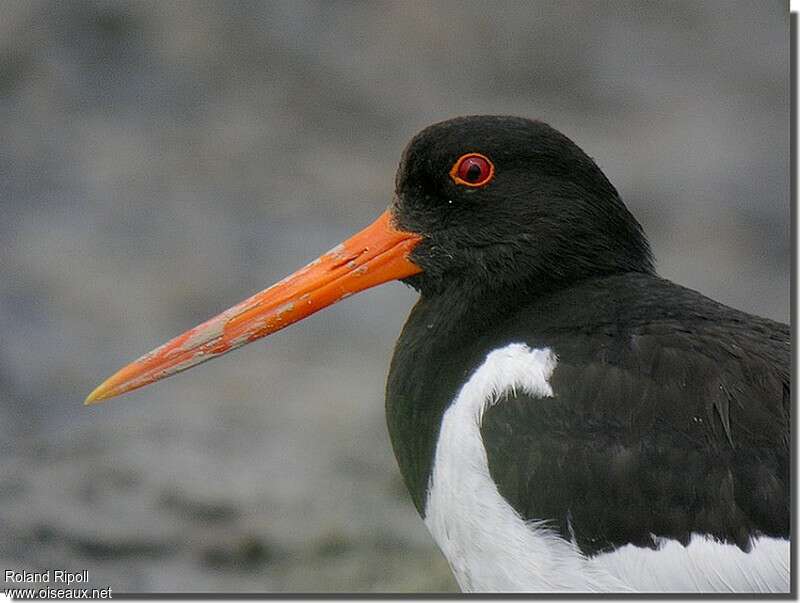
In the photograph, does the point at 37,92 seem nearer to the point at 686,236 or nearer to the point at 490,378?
the point at 686,236

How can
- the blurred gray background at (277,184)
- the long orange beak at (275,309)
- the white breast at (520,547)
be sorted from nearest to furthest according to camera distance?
the white breast at (520,547), the long orange beak at (275,309), the blurred gray background at (277,184)

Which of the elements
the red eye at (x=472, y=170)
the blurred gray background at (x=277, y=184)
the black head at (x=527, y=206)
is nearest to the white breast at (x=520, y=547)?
the black head at (x=527, y=206)

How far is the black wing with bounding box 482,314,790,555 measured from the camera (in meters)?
3.13

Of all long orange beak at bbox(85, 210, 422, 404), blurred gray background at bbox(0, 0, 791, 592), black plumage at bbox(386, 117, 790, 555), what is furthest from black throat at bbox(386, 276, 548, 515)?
blurred gray background at bbox(0, 0, 791, 592)

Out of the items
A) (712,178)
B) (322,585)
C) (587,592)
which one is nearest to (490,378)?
(587,592)

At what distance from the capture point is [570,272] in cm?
363

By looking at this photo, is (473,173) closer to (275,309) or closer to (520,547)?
(275,309)

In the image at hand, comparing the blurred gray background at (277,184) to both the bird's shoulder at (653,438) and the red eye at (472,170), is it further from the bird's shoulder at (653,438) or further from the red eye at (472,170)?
the bird's shoulder at (653,438)

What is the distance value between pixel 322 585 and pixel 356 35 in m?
3.28

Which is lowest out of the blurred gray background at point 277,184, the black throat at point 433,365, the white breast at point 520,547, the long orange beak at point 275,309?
the white breast at point 520,547

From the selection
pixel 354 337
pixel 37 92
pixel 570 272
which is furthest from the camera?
pixel 37 92

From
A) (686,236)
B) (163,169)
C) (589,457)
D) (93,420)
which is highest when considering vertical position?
(163,169)

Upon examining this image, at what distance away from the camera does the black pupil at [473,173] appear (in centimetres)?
365

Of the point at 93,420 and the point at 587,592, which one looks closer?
the point at 587,592
